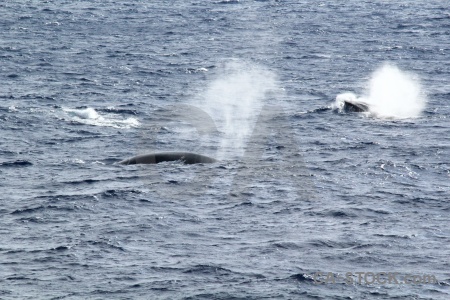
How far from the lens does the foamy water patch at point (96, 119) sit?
335 ft

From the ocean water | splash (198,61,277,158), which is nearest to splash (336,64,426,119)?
the ocean water

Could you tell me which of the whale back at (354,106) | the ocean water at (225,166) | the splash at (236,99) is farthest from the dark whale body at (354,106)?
the splash at (236,99)

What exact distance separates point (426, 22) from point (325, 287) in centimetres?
12250

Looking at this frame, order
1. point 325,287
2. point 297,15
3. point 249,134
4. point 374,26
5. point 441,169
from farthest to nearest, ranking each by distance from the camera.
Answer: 1. point 297,15
2. point 374,26
3. point 249,134
4. point 441,169
5. point 325,287

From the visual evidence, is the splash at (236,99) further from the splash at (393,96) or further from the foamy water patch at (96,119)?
the splash at (393,96)

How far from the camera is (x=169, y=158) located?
8725 centimetres

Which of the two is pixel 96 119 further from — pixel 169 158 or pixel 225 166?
pixel 225 166

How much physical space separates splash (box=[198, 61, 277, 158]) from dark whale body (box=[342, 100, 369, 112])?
9992mm

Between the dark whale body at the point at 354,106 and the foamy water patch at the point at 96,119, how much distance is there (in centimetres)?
2396

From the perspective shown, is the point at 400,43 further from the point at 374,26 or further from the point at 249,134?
the point at 249,134

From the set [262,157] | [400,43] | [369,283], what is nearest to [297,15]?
[400,43]

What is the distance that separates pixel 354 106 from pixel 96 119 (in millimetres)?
28810

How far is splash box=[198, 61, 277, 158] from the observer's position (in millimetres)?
98875

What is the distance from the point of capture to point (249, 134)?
99312mm
